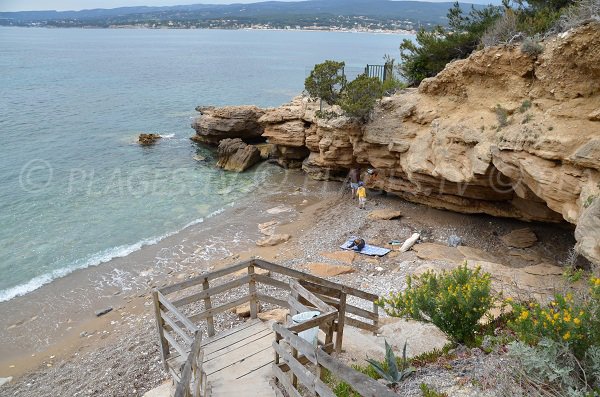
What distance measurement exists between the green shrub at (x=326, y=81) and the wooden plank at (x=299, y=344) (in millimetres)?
20770

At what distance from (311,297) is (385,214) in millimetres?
12765

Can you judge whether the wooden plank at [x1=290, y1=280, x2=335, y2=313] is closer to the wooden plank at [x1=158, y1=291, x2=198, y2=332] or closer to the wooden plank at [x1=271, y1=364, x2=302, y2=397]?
the wooden plank at [x1=271, y1=364, x2=302, y2=397]

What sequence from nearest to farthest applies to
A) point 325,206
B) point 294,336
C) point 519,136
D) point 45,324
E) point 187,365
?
1. point 187,365
2. point 294,336
3. point 519,136
4. point 45,324
5. point 325,206

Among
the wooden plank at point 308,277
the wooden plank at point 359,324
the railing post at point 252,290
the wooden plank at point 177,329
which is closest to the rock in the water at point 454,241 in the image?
the wooden plank at point 359,324

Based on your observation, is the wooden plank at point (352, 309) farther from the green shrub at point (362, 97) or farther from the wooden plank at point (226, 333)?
the green shrub at point (362, 97)

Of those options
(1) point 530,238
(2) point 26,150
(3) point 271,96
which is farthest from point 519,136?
(3) point 271,96

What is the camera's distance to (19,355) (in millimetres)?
13047

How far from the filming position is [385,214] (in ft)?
63.7

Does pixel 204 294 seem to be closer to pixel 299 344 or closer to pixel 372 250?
pixel 299 344

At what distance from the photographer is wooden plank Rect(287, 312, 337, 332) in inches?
248

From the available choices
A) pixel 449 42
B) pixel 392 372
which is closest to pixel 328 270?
pixel 392 372

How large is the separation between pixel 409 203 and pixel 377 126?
13.1 ft

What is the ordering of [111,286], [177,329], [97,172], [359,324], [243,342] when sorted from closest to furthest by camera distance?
[177,329]
[243,342]
[359,324]
[111,286]
[97,172]

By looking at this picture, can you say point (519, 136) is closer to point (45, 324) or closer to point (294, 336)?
point (294, 336)
